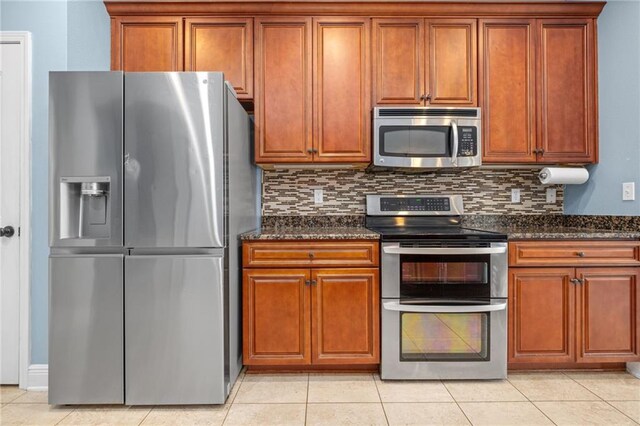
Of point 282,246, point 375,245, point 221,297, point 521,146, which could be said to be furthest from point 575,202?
point 221,297

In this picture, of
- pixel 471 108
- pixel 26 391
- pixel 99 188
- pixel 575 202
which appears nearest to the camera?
pixel 99 188

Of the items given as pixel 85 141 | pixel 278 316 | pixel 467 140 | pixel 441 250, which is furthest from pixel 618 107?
pixel 85 141

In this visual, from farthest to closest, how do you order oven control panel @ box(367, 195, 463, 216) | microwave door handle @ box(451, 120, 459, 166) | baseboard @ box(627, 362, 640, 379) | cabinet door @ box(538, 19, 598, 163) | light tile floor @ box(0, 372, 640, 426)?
oven control panel @ box(367, 195, 463, 216) → cabinet door @ box(538, 19, 598, 163) → microwave door handle @ box(451, 120, 459, 166) → baseboard @ box(627, 362, 640, 379) → light tile floor @ box(0, 372, 640, 426)

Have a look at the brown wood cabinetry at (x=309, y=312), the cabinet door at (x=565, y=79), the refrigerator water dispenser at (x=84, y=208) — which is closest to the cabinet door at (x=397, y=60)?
the cabinet door at (x=565, y=79)

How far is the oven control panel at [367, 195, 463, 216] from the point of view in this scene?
113 inches

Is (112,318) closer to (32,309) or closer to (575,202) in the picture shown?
(32,309)

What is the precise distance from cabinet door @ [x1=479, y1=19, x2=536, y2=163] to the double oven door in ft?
2.52

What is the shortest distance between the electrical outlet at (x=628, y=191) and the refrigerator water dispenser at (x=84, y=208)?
3137mm

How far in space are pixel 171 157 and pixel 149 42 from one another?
45.0 inches

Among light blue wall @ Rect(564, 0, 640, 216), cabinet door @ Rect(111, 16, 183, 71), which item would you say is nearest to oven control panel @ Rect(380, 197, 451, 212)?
light blue wall @ Rect(564, 0, 640, 216)

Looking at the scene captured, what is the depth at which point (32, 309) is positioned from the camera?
2342mm

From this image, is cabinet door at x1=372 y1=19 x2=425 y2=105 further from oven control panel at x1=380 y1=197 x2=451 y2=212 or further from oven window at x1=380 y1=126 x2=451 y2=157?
oven control panel at x1=380 y1=197 x2=451 y2=212

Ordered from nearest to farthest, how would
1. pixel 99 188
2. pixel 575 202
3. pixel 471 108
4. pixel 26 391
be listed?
pixel 99 188
pixel 26 391
pixel 471 108
pixel 575 202

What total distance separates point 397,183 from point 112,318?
2.10 meters
